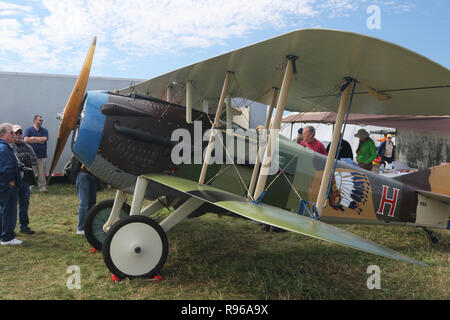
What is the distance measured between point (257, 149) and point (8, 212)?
3.40 m

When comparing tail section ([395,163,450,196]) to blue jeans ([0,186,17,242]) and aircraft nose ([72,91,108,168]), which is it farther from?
blue jeans ([0,186,17,242])

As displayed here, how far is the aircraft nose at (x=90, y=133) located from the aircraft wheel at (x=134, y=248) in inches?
37.7

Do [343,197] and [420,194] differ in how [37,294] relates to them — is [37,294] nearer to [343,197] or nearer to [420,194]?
[343,197]

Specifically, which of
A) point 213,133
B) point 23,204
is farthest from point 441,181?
point 23,204

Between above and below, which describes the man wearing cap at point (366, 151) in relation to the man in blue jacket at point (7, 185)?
above

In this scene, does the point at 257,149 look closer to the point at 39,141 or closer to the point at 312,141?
the point at 312,141

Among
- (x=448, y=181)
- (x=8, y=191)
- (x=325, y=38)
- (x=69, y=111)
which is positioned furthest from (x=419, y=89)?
(x=8, y=191)

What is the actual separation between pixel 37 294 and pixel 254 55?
10.1 ft

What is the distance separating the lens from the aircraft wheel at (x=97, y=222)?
434 cm

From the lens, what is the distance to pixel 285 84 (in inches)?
129

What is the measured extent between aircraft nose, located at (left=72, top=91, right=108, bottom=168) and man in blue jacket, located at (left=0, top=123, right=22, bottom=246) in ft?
4.35

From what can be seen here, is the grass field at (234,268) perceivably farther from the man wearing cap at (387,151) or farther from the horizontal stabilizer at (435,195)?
the man wearing cap at (387,151)

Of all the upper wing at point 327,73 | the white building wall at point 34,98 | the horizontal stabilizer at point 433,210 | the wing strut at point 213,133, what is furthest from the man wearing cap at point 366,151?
the white building wall at point 34,98

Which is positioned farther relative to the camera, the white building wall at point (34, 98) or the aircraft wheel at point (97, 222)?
the white building wall at point (34, 98)
